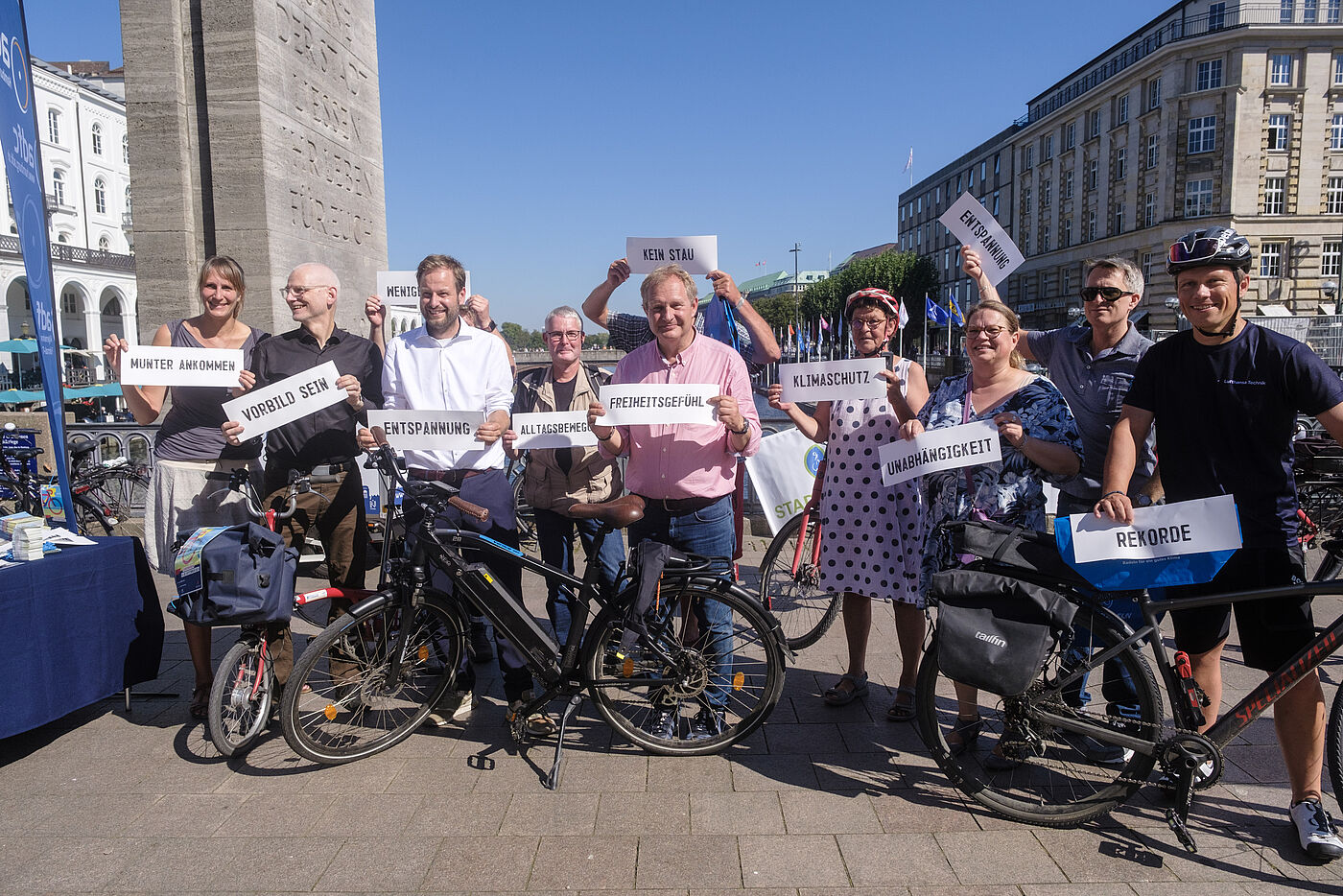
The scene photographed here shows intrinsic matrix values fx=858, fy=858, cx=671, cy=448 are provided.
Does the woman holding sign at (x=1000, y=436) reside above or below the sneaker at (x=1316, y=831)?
above

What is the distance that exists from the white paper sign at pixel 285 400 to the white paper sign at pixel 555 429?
911mm

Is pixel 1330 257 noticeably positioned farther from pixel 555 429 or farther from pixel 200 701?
pixel 200 701

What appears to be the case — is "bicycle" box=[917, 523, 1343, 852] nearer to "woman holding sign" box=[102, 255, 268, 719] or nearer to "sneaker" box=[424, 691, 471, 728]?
"sneaker" box=[424, 691, 471, 728]

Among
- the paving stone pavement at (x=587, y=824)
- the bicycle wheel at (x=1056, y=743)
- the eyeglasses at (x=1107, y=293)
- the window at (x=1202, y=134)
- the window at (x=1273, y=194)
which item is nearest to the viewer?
the paving stone pavement at (x=587, y=824)

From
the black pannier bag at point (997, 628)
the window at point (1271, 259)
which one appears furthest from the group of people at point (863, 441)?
the window at point (1271, 259)

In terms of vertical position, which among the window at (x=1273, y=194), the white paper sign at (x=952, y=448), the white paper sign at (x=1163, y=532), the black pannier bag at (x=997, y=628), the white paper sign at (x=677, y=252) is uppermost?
the window at (x=1273, y=194)

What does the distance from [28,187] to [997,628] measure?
18.1ft

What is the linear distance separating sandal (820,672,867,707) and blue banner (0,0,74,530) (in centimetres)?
430

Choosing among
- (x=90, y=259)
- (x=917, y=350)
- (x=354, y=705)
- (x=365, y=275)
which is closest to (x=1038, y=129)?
(x=917, y=350)

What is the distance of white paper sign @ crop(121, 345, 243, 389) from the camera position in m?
4.18

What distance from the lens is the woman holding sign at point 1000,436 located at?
3543mm

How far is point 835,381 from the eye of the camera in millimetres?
4305

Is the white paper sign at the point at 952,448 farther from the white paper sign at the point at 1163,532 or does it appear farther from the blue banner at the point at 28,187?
the blue banner at the point at 28,187

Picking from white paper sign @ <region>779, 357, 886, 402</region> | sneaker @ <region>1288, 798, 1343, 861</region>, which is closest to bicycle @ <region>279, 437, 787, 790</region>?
white paper sign @ <region>779, 357, 886, 402</region>
